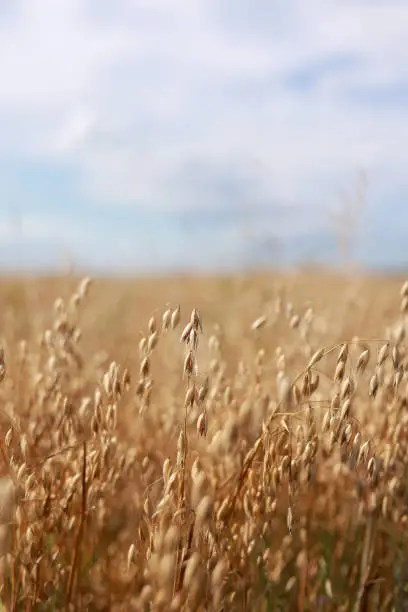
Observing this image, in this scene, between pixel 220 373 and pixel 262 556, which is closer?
pixel 262 556

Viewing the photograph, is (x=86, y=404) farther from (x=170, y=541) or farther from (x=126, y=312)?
(x=126, y=312)

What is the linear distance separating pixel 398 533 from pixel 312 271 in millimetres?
2666

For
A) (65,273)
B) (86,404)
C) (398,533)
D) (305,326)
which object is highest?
(65,273)

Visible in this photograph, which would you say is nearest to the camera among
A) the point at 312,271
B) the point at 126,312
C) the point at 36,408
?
the point at 36,408

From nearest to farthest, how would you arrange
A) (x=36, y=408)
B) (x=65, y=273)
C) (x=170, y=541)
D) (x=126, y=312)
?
(x=170, y=541) → (x=36, y=408) → (x=65, y=273) → (x=126, y=312)

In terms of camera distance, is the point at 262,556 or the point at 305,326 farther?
the point at 305,326

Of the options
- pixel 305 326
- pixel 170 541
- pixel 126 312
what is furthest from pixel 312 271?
pixel 126 312

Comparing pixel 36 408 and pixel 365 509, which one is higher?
pixel 36 408

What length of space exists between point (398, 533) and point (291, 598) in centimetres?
34

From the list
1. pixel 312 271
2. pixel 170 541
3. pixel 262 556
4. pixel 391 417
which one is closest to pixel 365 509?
pixel 391 417

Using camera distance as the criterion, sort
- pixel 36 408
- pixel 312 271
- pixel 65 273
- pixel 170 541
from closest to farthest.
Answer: pixel 170 541
pixel 36 408
pixel 65 273
pixel 312 271

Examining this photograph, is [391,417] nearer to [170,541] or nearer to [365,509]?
[365,509]

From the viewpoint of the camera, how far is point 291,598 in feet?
6.35

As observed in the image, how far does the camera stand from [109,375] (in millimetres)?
1608
